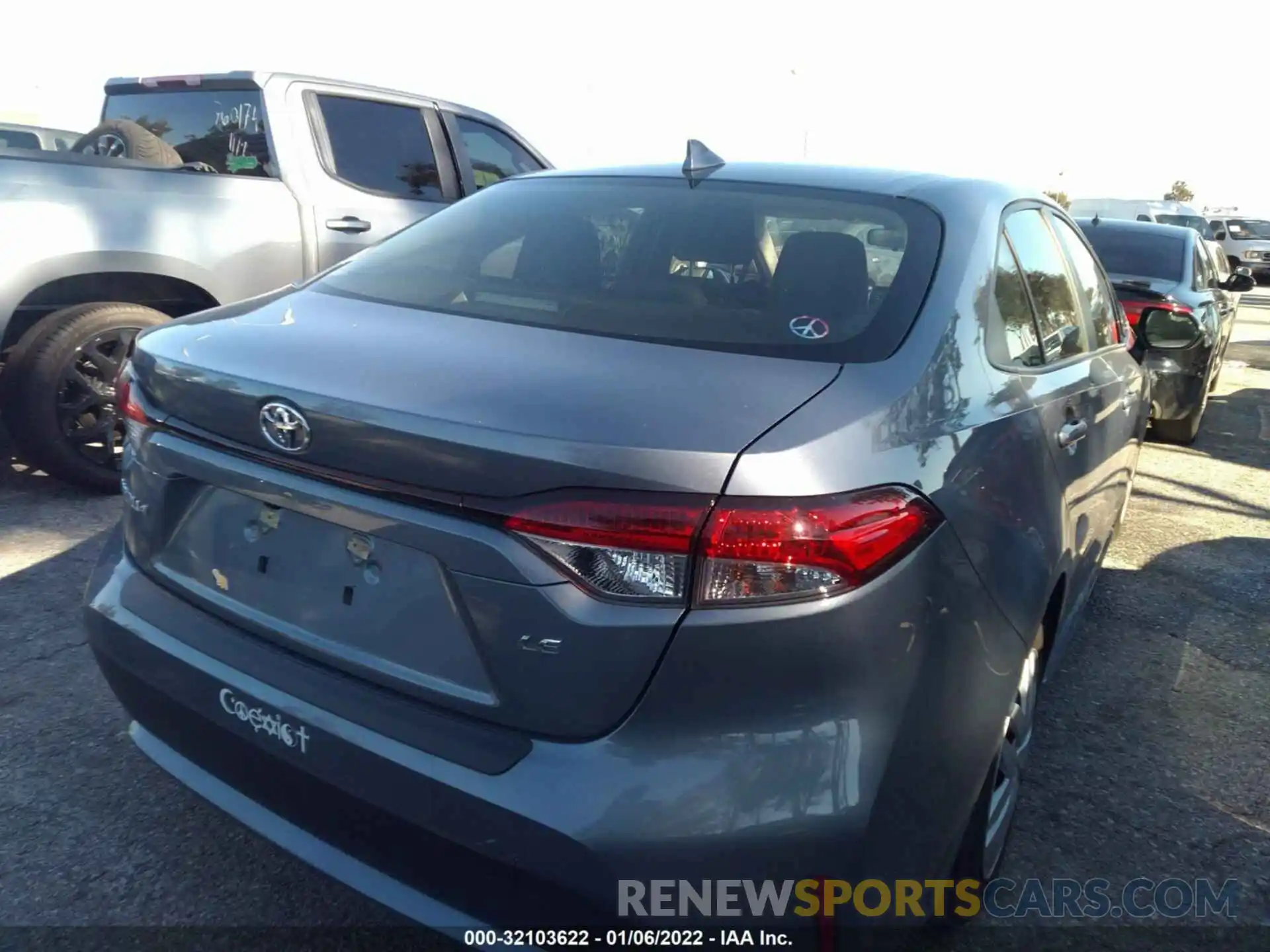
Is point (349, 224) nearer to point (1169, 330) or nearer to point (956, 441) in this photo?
point (1169, 330)

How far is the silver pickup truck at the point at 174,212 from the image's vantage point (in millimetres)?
4340

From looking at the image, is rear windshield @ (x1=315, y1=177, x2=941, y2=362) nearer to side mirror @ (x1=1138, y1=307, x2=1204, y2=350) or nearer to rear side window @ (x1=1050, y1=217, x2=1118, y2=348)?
rear side window @ (x1=1050, y1=217, x2=1118, y2=348)

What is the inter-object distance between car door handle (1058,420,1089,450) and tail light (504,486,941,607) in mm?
1153

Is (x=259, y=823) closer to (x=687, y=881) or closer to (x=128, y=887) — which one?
(x=128, y=887)

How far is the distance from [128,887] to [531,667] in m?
1.35

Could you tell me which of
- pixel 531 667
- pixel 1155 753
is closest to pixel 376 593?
pixel 531 667

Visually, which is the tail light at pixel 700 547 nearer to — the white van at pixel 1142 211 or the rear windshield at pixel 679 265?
the rear windshield at pixel 679 265

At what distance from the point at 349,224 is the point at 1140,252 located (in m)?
5.51

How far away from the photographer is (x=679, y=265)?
2.41m

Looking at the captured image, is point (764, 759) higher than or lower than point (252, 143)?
lower

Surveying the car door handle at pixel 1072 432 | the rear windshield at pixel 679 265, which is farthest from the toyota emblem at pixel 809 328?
the car door handle at pixel 1072 432

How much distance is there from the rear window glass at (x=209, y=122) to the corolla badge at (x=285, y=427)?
3873mm

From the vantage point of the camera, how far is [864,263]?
223 centimetres

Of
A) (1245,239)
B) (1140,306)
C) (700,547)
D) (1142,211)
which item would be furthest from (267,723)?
(1245,239)
